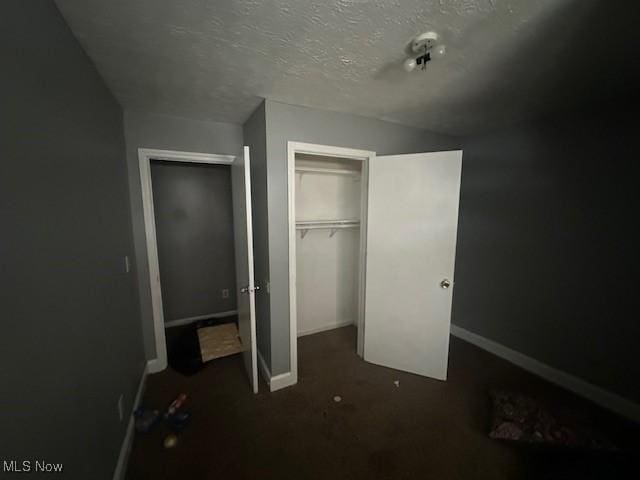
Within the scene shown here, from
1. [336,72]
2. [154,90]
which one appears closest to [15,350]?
[154,90]

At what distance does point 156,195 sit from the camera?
2.83m

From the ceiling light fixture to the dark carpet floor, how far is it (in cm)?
224

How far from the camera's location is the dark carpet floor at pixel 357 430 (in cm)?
131

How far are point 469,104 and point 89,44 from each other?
7.90ft

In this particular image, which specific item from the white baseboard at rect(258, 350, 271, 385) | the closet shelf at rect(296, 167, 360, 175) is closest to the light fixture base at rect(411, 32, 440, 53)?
the closet shelf at rect(296, 167, 360, 175)

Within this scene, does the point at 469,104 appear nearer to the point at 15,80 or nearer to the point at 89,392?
the point at 15,80

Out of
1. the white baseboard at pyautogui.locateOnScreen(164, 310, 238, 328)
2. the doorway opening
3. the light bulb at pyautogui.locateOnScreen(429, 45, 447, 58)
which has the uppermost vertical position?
the light bulb at pyautogui.locateOnScreen(429, 45, 447, 58)

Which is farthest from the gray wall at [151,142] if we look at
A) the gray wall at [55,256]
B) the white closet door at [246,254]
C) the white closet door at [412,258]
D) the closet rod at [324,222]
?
the white closet door at [412,258]

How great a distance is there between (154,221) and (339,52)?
195cm

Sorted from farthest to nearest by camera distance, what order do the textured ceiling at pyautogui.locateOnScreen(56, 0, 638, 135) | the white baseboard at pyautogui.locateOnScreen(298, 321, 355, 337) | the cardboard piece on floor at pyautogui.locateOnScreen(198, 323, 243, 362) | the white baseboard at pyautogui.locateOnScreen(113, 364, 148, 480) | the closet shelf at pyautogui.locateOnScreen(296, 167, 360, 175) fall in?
the white baseboard at pyautogui.locateOnScreen(298, 321, 355, 337)
the closet shelf at pyautogui.locateOnScreen(296, 167, 360, 175)
the cardboard piece on floor at pyautogui.locateOnScreen(198, 323, 243, 362)
the white baseboard at pyautogui.locateOnScreen(113, 364, 148, 480)
the textured ceiling at pyautogui.locateOnScreen(56, 0, 638, 135)

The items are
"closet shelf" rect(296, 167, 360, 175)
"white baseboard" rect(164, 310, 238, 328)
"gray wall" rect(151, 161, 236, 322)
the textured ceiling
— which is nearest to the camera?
the textured ceiling

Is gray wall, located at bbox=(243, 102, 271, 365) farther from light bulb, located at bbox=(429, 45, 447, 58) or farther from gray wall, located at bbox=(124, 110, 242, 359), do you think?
light bulb, located at bbox=(429, 45, 447, 58)

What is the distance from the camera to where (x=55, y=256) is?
847 millimetres

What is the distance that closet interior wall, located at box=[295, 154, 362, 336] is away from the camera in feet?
8.37
